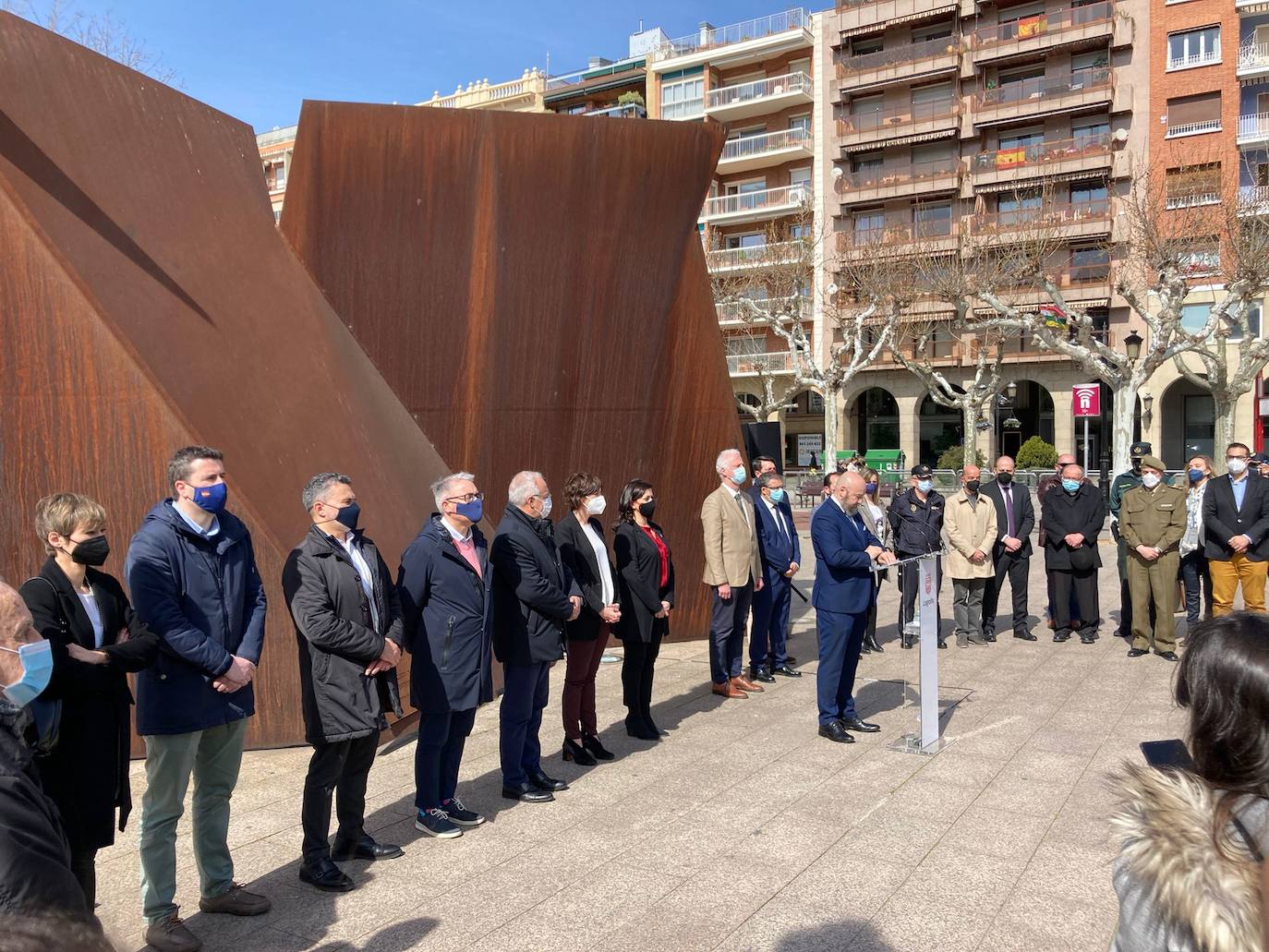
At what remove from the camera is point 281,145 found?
167 ft

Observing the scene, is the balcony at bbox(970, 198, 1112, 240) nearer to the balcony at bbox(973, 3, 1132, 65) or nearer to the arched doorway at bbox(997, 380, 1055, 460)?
the balcony at bbox(973, 3, 1132, 65)

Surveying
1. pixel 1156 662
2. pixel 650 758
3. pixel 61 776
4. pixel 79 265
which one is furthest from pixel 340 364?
pixel 1156 662

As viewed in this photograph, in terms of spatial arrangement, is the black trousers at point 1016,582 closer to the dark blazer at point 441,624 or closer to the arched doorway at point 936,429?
the dark blazer at point 441,624

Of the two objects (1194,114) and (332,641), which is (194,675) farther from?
(1194,114)

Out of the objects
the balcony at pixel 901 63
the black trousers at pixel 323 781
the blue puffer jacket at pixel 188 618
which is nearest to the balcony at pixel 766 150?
the balcony at pixel 901 63

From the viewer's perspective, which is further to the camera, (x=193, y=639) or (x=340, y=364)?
(x=340, y=364)

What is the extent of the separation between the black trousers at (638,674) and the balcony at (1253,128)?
35.7 meters

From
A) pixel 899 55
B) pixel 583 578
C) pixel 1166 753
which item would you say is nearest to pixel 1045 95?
pixel 899 55

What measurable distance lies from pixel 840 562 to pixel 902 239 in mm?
32313

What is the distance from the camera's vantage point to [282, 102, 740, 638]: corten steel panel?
24.7 ft

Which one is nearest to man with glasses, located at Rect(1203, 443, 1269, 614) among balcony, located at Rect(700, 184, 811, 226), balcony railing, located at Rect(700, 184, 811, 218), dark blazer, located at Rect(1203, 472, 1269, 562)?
dark blazer, located at Rect(1203, 472, 1269, 562)

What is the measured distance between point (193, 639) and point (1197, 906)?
3181 mm

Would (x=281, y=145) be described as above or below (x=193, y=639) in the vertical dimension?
above

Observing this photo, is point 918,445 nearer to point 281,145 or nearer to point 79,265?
point 281,145
